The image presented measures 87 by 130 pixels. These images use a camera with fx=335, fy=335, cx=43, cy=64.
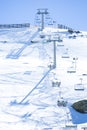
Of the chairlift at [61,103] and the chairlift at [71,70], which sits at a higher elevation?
the chairlift at [61,103]

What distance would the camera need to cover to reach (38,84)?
31.9 m

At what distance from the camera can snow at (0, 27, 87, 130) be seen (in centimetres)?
2339

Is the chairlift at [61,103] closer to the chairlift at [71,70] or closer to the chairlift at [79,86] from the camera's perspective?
the chairlift at [79,86]

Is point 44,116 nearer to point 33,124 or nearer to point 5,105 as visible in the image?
point 33,124

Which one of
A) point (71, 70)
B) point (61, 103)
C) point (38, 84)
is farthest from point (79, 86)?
point (71, 70)

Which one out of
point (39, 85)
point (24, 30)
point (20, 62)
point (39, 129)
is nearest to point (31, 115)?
point (39, 129)

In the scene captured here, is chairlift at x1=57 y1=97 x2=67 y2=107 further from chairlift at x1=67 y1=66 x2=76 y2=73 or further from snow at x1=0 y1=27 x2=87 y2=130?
chairlift at x1=67 y1=66 x2=76 y2=73

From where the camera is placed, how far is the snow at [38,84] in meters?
23.4

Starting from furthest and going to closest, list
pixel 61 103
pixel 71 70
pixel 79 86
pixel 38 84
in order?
pixel 71 70
pixel 38 84
pixel 79 86
pixel 61 103

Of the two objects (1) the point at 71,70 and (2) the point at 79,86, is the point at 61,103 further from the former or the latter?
(1) the point at 71,70

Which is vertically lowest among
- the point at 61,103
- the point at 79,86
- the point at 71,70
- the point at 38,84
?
the point at 71,70

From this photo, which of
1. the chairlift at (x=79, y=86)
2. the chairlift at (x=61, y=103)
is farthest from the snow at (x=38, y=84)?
the chairlift at (x=79, y=86)

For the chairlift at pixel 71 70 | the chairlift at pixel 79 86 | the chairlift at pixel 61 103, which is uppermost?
the chairlift at pixel 61 103

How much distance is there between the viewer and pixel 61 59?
144ft
